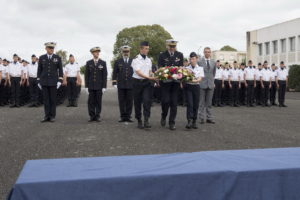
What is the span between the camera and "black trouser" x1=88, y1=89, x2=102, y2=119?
447 inches

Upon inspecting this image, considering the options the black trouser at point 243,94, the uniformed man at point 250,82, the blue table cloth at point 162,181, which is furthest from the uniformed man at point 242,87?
the blue table cloth at point 162,181

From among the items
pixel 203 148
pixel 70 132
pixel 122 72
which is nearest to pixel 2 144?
pixel 70 132

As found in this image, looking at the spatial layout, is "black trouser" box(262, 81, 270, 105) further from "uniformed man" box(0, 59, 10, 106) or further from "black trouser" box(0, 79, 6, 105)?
"black trouser" box(0, 79, 6, 105)

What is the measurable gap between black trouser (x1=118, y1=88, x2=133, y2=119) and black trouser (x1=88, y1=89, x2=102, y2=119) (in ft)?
2.12

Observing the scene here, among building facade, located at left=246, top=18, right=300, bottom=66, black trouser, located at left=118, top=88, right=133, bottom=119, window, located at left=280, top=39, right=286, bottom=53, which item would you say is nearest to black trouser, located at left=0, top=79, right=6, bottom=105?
black trouser, located at left=118, top=88, right=133, bottom=119

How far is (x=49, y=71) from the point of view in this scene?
11.2 metres

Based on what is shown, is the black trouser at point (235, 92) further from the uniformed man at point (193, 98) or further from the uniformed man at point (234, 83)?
the uniformed man at point (193, 98)

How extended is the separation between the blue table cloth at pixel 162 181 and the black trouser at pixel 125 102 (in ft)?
26.4

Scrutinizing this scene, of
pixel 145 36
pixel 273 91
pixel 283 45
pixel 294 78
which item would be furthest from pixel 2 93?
pixel 145 36

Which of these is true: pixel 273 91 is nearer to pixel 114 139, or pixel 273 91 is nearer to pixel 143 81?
pixel 143 81

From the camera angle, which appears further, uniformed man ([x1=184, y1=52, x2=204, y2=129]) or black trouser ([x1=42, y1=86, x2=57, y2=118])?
black trouser ([x1=42, y1=86, x2=57, y2=118])

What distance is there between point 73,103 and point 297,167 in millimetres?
15273

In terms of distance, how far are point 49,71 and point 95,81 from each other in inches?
55.2

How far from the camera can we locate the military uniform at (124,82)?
11.4 m
